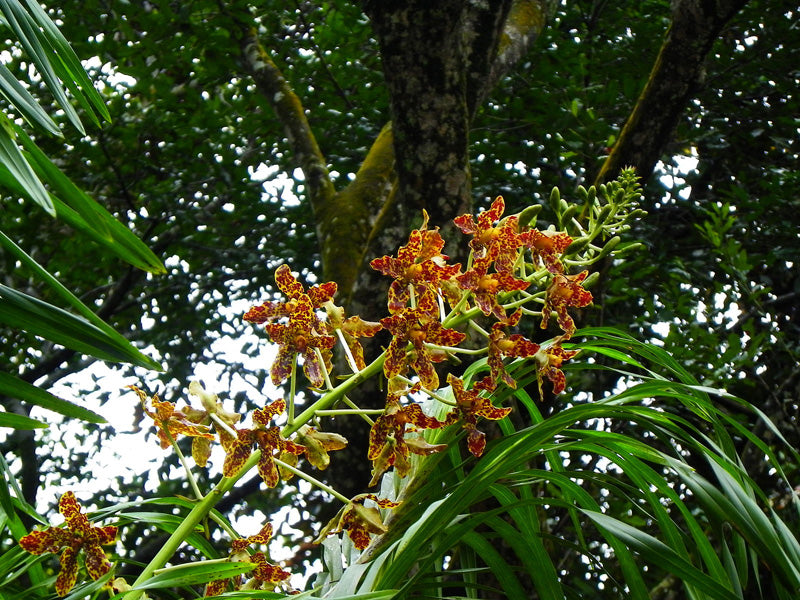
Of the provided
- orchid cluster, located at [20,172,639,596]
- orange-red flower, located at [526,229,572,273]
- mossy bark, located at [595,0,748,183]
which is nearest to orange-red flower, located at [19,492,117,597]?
orchid cluster, located at [20,172,639,596]

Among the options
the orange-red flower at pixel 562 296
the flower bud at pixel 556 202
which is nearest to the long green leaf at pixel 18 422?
the orange-red flower at pixel 562 296

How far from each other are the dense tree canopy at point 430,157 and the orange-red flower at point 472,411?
1.08 meters

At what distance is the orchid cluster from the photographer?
680mm

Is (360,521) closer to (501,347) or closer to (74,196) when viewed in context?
(501,347)

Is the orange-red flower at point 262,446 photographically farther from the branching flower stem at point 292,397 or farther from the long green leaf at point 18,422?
the long green leaf at point 18,422

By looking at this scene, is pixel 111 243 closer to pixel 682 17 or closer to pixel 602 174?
pixel 602 174

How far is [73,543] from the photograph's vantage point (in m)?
0.67

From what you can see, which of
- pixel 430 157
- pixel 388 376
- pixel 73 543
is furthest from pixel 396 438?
pixel 430 157

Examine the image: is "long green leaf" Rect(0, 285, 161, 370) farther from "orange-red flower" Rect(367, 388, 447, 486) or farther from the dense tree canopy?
the dense tree canopy

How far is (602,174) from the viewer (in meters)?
2.27

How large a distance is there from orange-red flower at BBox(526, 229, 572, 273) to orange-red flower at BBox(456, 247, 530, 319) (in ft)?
0.16

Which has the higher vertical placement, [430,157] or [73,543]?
[430,157]

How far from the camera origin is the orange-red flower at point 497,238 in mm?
771

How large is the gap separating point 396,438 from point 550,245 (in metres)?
0.24
